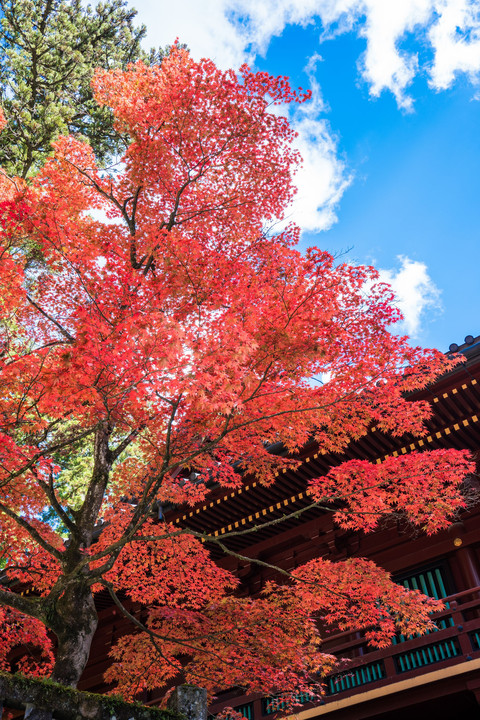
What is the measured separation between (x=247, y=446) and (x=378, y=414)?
2775 millimetres

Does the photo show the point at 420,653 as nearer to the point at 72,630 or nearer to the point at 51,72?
the point at 72,630

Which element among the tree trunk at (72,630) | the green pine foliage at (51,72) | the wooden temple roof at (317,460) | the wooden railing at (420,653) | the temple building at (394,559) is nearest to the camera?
the tree trunk at (72,630)

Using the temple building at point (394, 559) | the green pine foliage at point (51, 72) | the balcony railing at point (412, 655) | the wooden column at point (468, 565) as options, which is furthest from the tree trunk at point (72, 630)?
the green pine foliage at point (51, 72)

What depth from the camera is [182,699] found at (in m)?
5.55

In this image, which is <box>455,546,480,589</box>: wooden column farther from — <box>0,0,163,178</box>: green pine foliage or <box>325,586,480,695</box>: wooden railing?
<box>0,0,163,178</box>: green pine foliage

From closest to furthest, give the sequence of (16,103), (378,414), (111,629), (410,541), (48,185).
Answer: (378,414) → (410,541) → (48,185) → (111,629) → (16,103)

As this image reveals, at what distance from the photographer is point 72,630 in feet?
24.6

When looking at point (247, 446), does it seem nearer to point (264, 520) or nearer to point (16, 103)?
point (264, 520)

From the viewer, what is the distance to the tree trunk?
23.5ft

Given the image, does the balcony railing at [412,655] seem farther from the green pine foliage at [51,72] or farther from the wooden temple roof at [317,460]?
the green pine foliage at [51,72]

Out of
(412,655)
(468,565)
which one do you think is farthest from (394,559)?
(412,655)

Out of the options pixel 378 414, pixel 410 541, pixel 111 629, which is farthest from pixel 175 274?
pixel 111 629

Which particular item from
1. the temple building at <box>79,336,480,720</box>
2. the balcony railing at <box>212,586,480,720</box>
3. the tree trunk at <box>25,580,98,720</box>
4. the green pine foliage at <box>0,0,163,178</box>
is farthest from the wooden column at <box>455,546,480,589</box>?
the green pine foliage at <box>0,0,163,178</box>

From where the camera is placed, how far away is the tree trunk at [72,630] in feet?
23.5
